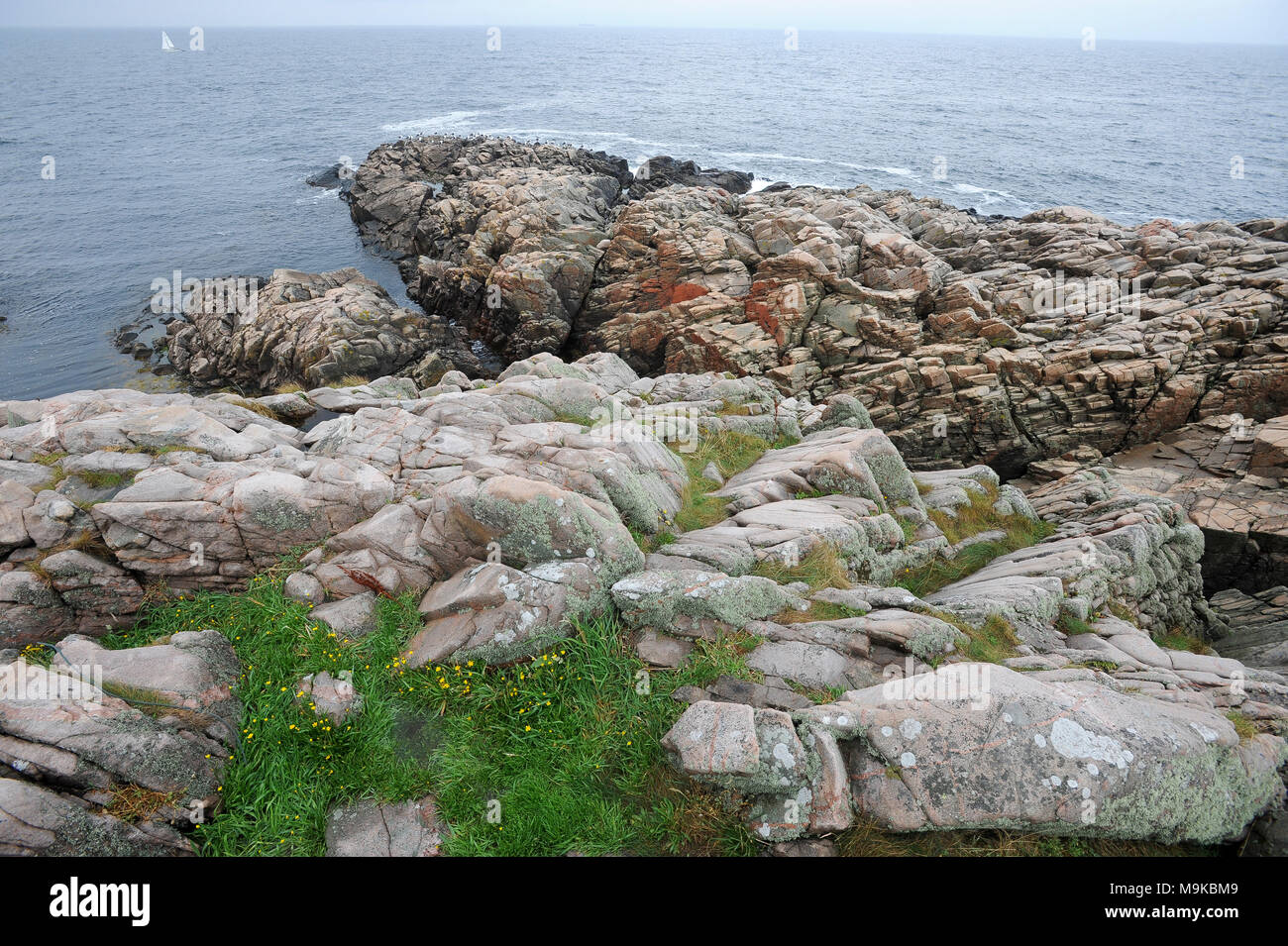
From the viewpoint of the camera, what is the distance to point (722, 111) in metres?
122

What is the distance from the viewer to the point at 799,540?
1331cm

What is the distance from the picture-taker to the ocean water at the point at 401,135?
5294 cm

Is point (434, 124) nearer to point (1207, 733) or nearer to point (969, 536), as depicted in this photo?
point (969, 536)

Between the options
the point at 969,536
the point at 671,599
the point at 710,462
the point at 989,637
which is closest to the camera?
the point at 671,599

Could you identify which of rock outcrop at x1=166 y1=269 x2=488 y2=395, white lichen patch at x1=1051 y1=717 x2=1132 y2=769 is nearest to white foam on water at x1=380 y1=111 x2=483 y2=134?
rock outcrop at x1=166 y1=269 x2=488 y2=395

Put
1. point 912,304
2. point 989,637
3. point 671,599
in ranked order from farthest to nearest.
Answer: point 912,304 < point 989,637 < point 671,599

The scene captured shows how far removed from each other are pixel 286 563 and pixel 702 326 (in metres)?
28.7

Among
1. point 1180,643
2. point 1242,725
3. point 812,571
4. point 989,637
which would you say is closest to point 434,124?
point 812,571

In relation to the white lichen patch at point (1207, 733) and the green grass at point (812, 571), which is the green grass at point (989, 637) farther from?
the white lichen patch at point (1207, 733)

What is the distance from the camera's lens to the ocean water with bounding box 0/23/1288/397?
52938 millimetres

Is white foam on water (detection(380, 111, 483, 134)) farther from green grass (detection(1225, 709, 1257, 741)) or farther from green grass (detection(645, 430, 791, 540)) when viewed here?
green grass (detection(1225, 709, 1257, 741))

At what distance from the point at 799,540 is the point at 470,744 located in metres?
7.76

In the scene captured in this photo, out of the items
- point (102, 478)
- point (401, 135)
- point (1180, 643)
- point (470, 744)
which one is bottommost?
point (1180, 643)
